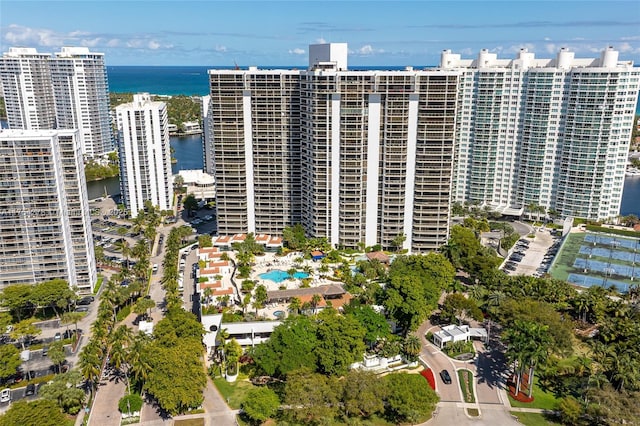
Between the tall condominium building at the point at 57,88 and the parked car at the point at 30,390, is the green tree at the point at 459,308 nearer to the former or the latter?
the parked car at the point at 30,390

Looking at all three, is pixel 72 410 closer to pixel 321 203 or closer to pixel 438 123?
pixel 321 203

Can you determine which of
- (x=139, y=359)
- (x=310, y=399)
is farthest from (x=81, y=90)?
(x=310, y=399)

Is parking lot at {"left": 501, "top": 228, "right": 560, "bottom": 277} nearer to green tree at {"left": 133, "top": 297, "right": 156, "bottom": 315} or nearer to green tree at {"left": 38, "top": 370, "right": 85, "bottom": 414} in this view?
green tree at {"left": 133, "top": 297, "right": 156, "bottom": 315}

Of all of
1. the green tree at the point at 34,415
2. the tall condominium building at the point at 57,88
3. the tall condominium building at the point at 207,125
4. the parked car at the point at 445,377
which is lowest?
the parked car at the point at 445,377

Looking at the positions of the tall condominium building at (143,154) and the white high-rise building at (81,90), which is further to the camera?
the white high-rise building at (81,90)

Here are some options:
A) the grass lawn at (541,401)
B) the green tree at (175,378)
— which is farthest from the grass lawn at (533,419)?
the green tree at (175,378)

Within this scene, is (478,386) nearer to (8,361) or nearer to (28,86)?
(8,361)

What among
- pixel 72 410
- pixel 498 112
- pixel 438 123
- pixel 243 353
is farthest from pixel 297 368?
pixel 498 112

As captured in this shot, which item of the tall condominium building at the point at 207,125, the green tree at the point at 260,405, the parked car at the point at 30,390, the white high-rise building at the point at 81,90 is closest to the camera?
the green tree at the point at 260,405
